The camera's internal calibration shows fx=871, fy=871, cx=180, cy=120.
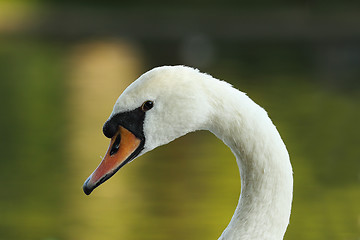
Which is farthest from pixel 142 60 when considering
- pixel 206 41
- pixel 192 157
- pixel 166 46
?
pixel 192 157

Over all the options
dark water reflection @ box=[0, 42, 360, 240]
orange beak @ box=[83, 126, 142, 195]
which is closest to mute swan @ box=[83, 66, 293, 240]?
orange beak @ box=[83, 126, 142, 195]

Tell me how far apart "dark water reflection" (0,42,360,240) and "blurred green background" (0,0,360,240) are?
0.08 ft

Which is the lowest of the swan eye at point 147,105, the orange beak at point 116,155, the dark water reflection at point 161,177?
the orange beak at point 116,155

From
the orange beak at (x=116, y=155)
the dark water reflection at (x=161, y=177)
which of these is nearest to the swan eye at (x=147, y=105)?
the orange beak at (x=116, y=155)

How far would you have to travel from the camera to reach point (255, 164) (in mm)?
2836

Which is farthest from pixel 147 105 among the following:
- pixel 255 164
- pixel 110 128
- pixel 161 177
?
pixel 161 177

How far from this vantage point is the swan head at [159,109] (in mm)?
2729

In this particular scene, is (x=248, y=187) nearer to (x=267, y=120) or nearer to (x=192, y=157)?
(x=267, y=120)

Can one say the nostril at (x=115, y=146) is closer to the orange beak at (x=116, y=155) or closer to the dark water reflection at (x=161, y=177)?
the orange beak at (x=116, y=155)

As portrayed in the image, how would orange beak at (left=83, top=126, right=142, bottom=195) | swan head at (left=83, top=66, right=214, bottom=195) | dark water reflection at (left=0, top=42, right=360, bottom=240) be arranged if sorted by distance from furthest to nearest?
dark water reflection at (left=0, top=42, right=360, bottom=240), orange beak at (left=83, top=126, right=142, bottom=195), swan head at (left=83, top=66, right=214, bottom=195)

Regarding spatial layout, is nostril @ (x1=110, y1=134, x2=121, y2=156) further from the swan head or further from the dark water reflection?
the dark water reflection

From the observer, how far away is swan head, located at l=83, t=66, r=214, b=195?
107 inches

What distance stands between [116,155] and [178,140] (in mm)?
10425

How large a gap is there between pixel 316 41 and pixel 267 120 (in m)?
25.5
